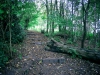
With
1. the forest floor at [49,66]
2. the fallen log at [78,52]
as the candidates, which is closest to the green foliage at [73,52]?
the fallen log at [78,52]

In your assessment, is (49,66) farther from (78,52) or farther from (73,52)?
(78,52)

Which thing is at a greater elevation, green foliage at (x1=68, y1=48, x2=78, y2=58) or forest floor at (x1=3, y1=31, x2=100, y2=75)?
green foliage at (x1=68, y1=48, x2=78, y2=58)

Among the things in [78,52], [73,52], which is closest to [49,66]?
[73,52]

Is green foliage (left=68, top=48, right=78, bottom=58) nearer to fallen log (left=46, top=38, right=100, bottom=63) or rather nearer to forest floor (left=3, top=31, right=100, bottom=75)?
fallen log (left=46, top=38, right=100, bottom=63)

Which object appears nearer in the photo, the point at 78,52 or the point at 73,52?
the point at 78,52

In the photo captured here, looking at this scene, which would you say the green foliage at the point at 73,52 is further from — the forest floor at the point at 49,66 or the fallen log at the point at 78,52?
the forest floor at the point at 49,66

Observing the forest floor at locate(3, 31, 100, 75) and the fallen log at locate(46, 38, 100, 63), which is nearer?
the forest floor at locate(3, 31, 100, 75)

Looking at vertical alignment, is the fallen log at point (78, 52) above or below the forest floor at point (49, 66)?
above

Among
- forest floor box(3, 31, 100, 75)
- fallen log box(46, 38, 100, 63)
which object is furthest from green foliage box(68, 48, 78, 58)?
forest floor box(3, 31, 100, 75)

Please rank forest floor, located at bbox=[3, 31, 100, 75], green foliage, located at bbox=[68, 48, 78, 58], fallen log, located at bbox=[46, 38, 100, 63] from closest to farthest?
forest floor, located at bbox=[3, 31, 100, 75], fallen log, located at bbox=[46, 38, 100, 63], green foliage, located at bbox=[68, 48, 78, 58]

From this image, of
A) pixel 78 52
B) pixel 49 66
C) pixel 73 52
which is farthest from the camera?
pixel 73 52

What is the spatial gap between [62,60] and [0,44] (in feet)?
10.8

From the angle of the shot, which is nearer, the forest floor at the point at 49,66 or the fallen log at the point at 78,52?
the forest floor at the point at 49,66

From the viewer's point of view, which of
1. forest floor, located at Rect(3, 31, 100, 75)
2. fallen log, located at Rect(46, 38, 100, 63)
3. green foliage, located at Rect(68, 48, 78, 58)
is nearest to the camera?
forest floor, located at Rect(3, 31, 100, 75)
